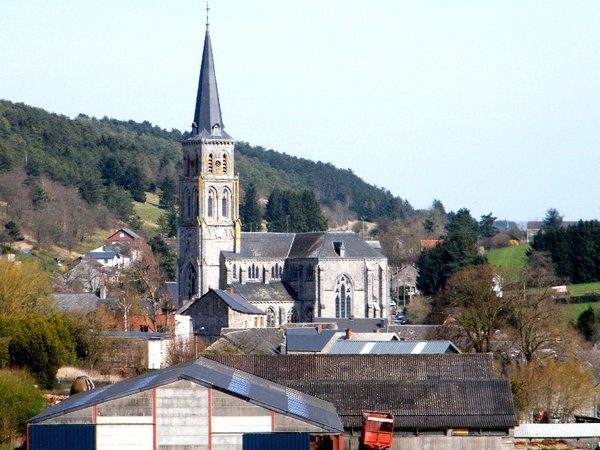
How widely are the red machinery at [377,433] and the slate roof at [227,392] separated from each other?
989 mm

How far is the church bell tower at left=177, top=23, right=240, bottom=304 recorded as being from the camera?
83.9 metres

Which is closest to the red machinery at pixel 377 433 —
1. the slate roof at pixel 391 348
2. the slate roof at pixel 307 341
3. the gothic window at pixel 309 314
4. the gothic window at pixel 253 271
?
the slate roof at pixel 391 348

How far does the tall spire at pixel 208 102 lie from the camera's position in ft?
278

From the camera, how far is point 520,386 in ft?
156

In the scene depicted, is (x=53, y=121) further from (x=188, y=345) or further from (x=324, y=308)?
(x=188, y=345)

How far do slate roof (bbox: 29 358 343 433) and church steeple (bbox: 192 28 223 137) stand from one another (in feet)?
167

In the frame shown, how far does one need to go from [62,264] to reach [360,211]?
88589mm

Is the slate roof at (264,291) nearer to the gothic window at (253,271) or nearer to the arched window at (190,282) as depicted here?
the gothic window at (253,271)

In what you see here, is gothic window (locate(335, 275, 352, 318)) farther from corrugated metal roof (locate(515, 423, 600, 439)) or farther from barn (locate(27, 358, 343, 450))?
barn (locate(27, 358, 343, 450))

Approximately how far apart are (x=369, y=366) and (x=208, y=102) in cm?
Answer: 4388

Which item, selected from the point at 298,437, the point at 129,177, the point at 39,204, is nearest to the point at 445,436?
the point at 298,437

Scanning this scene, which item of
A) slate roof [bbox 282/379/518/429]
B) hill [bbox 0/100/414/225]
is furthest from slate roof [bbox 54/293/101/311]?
hill [bbox 0/100/414/225]

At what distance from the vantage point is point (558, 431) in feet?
138

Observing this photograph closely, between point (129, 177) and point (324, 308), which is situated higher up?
point (129, 177)
